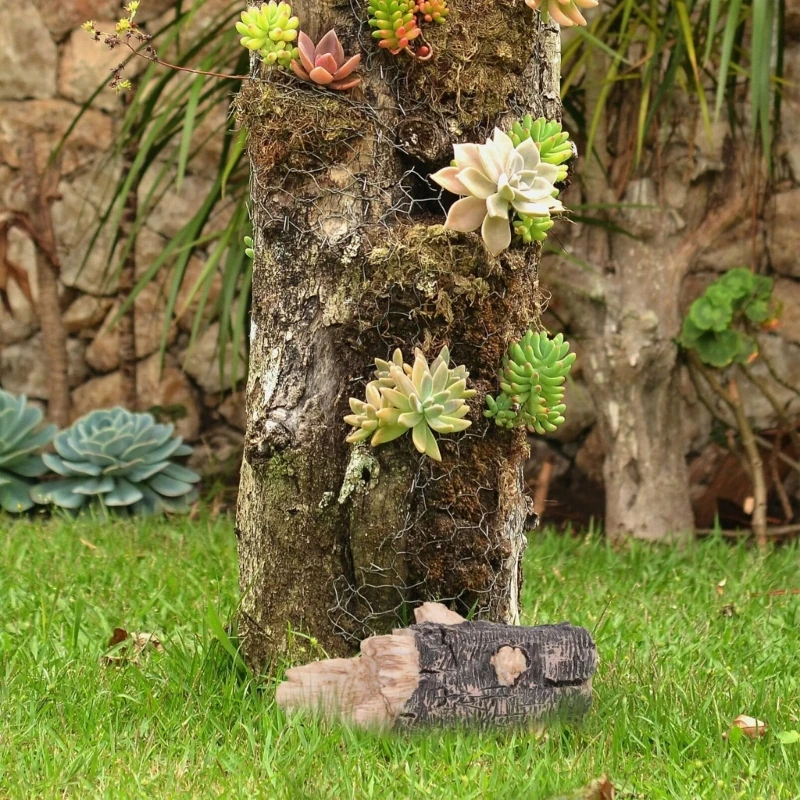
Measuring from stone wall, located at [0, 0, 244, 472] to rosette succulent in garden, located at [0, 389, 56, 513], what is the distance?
2.12 ft

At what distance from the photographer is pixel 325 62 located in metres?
1.65

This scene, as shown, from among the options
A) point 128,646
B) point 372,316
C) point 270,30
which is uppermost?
point 270,30

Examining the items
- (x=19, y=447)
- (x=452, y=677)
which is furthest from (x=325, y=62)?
(x=19, y=447)

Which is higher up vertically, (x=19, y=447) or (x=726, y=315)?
(x=726, y=315)

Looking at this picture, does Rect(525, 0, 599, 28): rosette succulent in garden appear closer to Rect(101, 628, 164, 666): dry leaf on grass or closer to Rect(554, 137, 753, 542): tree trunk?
Rect(101, 628, 164, 666): dry leaf on grass

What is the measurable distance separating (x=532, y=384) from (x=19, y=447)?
8.45ft

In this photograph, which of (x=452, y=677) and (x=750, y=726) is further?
(x=750, y=726)

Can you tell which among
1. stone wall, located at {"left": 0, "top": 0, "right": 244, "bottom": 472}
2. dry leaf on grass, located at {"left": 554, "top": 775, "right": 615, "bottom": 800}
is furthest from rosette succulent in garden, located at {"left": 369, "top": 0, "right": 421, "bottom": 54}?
stone wall, located at {"left": 0, "top": 0, "right": 244, "bottom": 472}

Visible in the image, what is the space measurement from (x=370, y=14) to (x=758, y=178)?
2.12 meters

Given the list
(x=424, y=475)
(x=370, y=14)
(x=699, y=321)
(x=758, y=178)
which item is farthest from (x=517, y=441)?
(x=758, y=178)

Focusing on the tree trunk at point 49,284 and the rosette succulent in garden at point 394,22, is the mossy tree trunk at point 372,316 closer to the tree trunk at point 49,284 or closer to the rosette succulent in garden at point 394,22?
the rosette succulent in garden at point 394,22

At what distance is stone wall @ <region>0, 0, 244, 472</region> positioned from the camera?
4.33 m

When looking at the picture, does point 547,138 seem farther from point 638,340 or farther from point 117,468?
point 117,468

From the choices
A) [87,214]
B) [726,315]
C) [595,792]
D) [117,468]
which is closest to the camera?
[595,792]
